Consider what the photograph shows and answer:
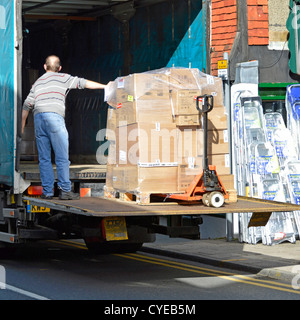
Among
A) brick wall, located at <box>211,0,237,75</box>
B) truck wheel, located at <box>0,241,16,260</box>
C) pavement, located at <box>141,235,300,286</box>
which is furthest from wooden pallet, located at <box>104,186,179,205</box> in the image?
brick wall, located at <box>211,0,237,75</box>

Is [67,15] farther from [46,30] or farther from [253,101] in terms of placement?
[253,101]

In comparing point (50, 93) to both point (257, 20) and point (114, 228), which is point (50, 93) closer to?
point (114, 228)

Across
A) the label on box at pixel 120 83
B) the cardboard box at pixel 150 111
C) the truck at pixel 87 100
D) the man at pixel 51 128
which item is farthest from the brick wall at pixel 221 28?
the cardboard box at pixel 150 111

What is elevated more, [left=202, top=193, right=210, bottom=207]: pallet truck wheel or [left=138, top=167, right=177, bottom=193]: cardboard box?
[left=138, top=167, right=177, bottom=193]: cardboard box

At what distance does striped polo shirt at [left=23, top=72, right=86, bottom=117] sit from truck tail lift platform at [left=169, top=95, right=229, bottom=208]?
2012mm

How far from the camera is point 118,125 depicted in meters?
9.69

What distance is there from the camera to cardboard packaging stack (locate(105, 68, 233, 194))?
9078mm

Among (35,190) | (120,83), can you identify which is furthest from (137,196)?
(35,190)

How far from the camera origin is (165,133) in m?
9.11

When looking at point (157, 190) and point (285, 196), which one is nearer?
point (157, 190)

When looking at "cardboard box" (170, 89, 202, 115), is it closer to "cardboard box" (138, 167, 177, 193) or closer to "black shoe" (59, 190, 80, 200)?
"cardboard box" (138, 167, 177, 193)
